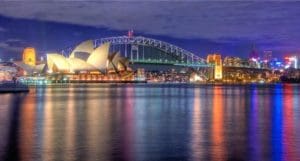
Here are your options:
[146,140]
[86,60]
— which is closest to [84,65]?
[86,60]

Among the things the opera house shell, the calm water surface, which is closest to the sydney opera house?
the opera house shell

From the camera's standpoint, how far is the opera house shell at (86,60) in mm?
74438

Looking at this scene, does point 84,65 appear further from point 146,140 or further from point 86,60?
point 146,140

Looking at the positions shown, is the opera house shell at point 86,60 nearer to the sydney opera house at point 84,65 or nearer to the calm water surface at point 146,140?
the sydney opera house at point 84,65

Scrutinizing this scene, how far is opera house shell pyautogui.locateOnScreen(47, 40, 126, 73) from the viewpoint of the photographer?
7444 centimetres

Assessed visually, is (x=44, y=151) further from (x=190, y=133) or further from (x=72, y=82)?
(x=72, y=82)

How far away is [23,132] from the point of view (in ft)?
36.7

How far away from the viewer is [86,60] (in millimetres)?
77812

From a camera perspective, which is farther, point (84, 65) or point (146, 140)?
point (84, 65)

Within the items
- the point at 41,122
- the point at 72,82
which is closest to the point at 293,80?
the point at 72,82

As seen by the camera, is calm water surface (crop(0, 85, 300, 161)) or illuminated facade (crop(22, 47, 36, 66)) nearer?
calm water surface (crop(0, 85, 300, 161))

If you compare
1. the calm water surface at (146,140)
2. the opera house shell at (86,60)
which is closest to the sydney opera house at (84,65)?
the opera house shell at (86,60)

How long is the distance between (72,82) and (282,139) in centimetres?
8313

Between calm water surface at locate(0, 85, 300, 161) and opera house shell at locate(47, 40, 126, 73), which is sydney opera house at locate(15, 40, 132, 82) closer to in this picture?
→ opera house shell at locate(47, 40, 126, 73)
